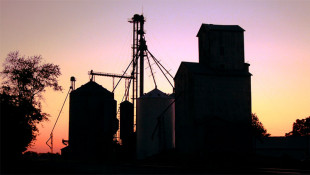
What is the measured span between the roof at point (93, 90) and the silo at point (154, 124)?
22.5ft

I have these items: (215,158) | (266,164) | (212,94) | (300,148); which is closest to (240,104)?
(212,94)

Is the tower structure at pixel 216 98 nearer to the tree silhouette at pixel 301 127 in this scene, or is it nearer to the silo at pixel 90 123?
the silo at pixel 90 123

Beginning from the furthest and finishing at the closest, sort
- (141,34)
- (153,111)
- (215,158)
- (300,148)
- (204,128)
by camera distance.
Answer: (300,148) → (141,34) → (153,111) → (204,128) → (215,158)

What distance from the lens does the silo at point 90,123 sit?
48.9 metres

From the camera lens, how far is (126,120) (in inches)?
2131

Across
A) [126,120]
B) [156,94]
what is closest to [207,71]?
[156,94]

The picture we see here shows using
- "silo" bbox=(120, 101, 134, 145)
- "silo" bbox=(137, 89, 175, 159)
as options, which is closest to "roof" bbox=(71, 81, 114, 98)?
"silo" bbox=(120, 101, 134, 145)

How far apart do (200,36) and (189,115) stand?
840 cm

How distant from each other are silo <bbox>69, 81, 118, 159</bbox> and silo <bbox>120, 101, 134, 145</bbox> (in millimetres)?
3063

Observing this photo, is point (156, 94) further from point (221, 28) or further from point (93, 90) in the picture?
point (221, 28)

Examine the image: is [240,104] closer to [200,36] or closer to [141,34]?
[200,36]

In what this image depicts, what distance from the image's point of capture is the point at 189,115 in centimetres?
3881

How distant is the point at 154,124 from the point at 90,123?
28.3 feet

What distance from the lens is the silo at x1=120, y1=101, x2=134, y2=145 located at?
176ft
